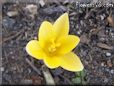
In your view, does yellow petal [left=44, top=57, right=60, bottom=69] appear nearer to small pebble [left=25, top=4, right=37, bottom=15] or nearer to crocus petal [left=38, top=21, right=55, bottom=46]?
crocus petal [left=38, top=21, right=55, bottom=46]

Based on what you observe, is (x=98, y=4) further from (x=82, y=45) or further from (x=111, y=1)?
(x=82, y=45)

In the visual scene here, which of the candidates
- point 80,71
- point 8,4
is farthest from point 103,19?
point 8,4

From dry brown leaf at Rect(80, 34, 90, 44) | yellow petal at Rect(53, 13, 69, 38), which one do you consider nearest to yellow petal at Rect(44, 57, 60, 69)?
yellow petal at Rect(53, 13, 69, 38)

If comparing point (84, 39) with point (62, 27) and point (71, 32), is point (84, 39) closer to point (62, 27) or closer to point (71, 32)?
point (71, 32)

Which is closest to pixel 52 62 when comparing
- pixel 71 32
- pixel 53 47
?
pixel 53 47

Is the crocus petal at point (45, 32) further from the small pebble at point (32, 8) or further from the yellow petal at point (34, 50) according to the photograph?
the small pebble at point (32, 8)

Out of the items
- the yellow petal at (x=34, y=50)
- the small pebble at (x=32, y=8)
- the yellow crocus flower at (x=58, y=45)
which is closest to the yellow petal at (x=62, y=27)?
the yellow crocus flower at (x=58, y=45)
